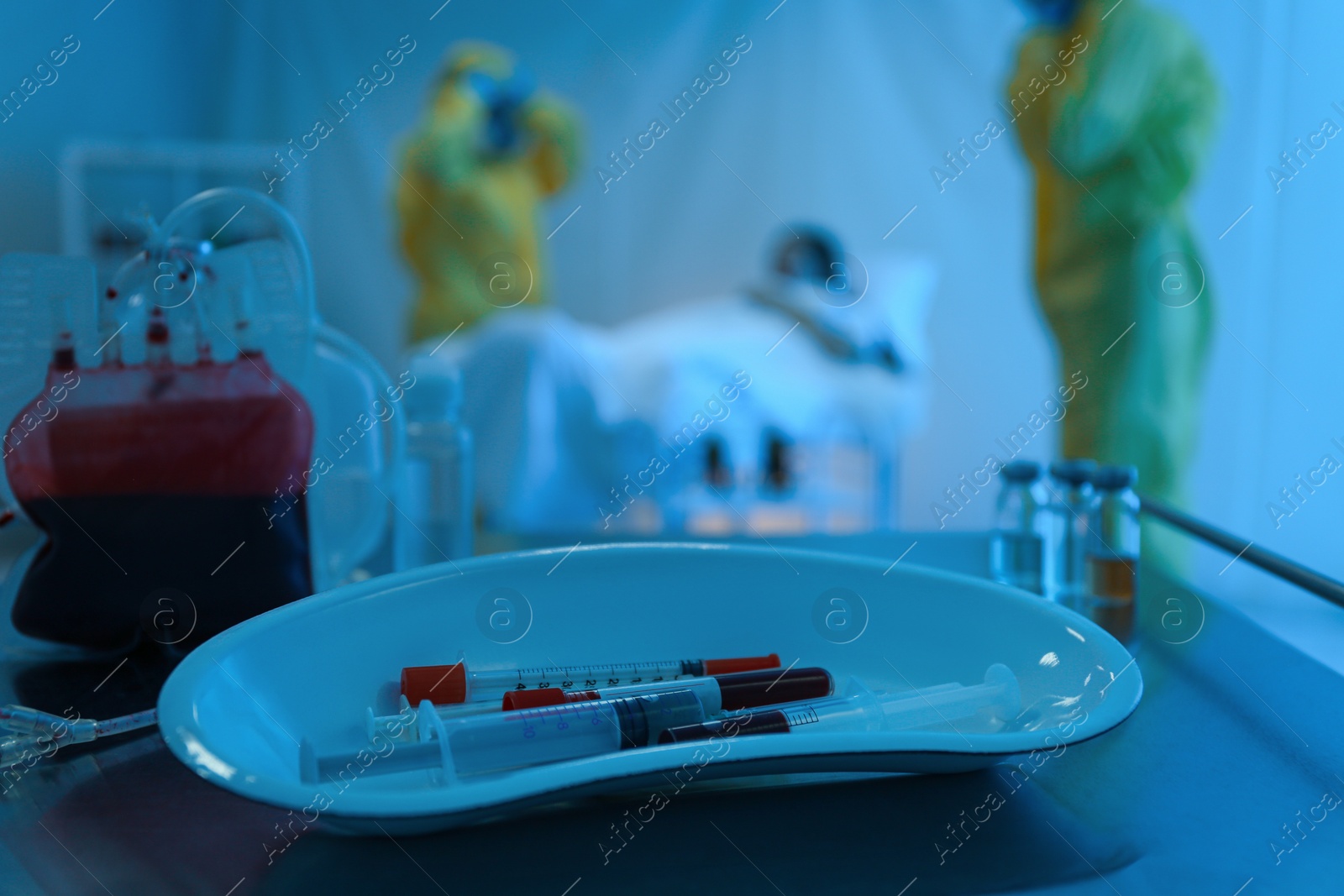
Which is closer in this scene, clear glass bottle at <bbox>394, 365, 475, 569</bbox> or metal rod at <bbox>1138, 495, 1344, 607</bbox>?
metal rod at <bbox>1138, 495, 1344, 607</bbox>

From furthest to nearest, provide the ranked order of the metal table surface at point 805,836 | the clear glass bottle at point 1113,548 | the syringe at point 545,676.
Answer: the clear glass bottle at point 1113,548 < the syringe at point 545,676 < the metal table surface at point 805,836

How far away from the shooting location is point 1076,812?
1.16 ft

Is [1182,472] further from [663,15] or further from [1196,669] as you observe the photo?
[663,15]

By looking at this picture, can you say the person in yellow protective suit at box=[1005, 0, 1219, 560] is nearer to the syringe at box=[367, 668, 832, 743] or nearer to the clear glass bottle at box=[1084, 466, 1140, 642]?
the clear glass bottle at box=[1084, 466, 1140, 642]

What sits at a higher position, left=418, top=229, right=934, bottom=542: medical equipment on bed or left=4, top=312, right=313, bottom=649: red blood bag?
left=4, top=312, right=313, bottom=649: red blood bag

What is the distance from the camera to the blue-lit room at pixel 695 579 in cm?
33

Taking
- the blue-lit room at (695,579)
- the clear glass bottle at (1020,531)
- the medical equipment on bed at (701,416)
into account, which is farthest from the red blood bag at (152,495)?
the medical equipment on bed at (701,416)

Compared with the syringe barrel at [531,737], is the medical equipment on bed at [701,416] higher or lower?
lower

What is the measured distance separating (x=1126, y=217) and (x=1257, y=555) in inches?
48.3

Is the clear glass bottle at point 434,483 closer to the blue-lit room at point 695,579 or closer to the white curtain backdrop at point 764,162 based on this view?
the blue-lit room at point 695,579

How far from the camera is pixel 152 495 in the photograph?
18.8 inches

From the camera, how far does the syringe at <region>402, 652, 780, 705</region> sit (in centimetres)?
43

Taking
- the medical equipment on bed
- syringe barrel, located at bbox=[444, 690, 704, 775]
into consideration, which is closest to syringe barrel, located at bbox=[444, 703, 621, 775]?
syringe barrel, located at bbox=[444, 690, 704, 775]

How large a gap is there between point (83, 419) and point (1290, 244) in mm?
Answer: 2026
